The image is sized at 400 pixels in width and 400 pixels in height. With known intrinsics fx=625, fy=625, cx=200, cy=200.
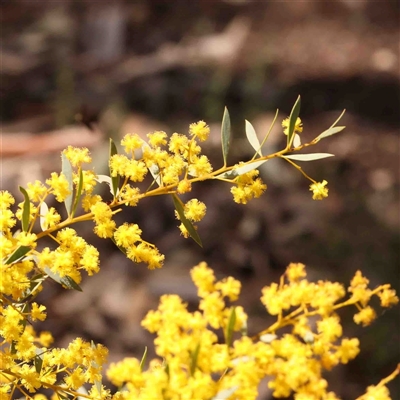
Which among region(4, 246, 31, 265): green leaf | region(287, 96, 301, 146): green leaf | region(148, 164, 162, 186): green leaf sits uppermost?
region(287, 96, 301, 146): green leaf

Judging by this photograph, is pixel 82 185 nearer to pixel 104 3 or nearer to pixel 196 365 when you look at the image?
pixel 196 365

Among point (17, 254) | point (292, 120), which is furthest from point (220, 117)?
point (17, 254)

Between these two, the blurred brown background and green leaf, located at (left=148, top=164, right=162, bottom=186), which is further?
the blurred brown background

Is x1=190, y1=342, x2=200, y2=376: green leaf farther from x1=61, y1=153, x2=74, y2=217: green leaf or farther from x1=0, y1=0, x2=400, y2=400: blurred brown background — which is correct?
x1=0, y1=0, x2=400, y2=400: blurred brown background

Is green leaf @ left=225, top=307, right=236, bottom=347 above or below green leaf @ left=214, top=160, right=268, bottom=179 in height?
below

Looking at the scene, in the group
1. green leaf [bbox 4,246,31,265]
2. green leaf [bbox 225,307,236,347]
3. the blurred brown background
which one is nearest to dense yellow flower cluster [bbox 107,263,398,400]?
green leaf [bbox 225,307,236,347]

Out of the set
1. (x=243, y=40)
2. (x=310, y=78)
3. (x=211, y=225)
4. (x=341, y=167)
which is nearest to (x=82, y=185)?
(x=211, y=225)
